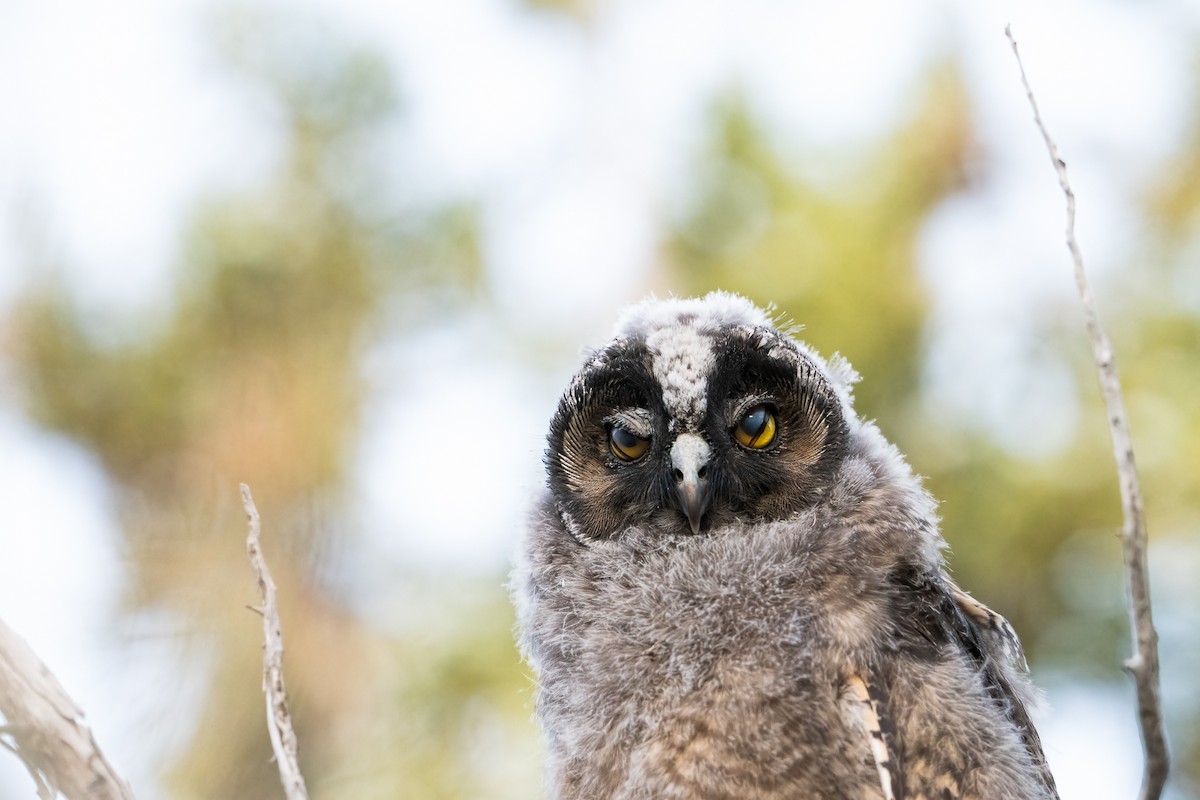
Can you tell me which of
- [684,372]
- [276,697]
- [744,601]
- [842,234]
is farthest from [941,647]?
[842,234]

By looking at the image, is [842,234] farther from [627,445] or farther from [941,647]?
[941,647]

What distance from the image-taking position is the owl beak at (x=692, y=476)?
2.27 meters

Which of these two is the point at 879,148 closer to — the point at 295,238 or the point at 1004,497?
the point at 1004,497

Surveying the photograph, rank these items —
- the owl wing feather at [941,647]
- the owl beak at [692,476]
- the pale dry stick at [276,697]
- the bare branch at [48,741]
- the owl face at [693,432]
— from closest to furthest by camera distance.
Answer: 1. the bare branch at [48,741]
2. the pale dry stick at [276,697]
3. the owl wing feather at [941,647]
4. the owl beak at [692,476]
5. the owl face at [693,432]

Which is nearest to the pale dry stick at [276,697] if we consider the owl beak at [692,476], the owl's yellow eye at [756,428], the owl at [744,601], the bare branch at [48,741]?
the bare branch at [48,741]

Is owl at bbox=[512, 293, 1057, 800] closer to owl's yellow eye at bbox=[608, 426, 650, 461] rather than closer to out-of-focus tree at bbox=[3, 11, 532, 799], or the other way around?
owl's yellow eye at bbox=[608, 426, 650, 461]

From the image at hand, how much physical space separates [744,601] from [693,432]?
1.47ft

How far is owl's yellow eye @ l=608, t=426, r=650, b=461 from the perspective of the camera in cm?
252

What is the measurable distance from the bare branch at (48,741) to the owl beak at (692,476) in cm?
122

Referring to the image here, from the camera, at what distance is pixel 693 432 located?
243cm

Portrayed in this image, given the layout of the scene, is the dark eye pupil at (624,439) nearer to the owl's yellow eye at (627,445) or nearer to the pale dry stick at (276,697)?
the owl's yellow eye at (627,445)

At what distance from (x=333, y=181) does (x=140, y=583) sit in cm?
323

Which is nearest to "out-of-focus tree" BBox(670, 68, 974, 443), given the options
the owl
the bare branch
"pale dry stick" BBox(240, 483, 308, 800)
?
the owl

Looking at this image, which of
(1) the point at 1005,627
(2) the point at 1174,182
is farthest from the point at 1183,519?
(1) the point at 1005,627
